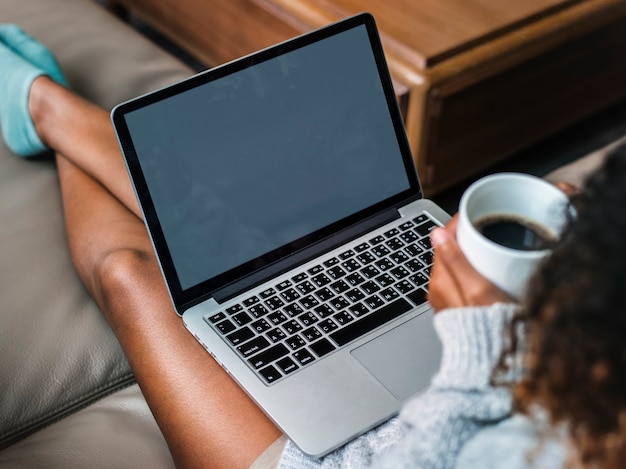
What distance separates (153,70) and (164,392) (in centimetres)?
61

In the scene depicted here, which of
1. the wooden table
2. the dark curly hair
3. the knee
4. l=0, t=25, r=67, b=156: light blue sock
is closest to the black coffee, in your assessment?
the dark curly hair

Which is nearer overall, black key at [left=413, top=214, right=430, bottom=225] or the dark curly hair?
the dark curly hair

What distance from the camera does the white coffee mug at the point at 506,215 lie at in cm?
A: 55

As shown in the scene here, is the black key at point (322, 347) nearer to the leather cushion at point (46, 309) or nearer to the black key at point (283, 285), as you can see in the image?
the black key at point (283, 285)

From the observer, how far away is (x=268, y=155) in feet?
2.57

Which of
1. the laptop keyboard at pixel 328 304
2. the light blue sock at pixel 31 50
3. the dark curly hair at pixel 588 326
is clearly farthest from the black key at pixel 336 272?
the light blue sock at pixel 31 50

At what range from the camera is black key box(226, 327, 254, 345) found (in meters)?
0.73

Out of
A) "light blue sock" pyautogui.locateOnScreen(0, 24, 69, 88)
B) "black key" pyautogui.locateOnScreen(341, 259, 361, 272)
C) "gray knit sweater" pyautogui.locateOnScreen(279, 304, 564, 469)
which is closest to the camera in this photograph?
"gray knit sweater" pyautogui.locateOnScreen(279, 304, 564, 469)

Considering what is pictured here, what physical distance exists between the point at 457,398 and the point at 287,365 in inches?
8.3

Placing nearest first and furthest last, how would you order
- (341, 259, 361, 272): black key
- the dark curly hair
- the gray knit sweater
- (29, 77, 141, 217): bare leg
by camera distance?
the dark curly hair, the gray knit sweater, (341, 259, 361, 272): black key, (29, 77, 141, 217): bare leg

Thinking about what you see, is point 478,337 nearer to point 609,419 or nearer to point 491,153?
point 609,419

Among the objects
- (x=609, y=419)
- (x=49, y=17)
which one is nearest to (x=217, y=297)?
(x=609, y=419)

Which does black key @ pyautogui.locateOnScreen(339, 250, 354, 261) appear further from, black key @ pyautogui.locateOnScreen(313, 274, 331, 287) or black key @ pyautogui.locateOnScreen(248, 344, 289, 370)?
black key @ pyautogui.locateOnScreen(248, 344, 289, 370)

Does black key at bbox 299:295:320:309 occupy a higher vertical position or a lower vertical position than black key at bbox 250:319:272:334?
lower
